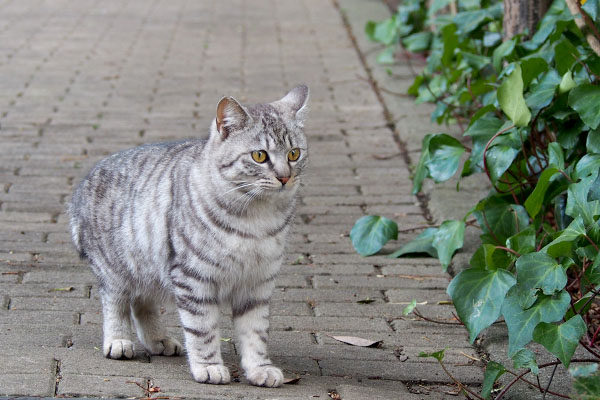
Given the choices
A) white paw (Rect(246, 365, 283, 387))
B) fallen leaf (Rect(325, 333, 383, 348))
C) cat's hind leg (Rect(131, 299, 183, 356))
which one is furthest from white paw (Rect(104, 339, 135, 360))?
fallen leaf (Rect(325, 333, 383, 348))

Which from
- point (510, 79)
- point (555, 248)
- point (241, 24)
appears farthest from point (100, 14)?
point (555, 248)

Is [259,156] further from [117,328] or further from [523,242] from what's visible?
[523,242]

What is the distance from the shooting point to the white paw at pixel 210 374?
3.57m

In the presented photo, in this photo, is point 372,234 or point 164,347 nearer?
point 164,347

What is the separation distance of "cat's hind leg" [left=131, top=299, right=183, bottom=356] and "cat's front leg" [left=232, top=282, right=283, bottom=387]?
1.26 feet

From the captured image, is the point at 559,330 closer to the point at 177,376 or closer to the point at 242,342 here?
the point at 242,342

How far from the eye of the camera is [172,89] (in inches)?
329

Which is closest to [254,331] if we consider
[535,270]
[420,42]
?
[535,270]

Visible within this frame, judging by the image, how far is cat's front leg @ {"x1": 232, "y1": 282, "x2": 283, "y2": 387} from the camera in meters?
3.64

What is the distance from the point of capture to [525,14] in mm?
5949

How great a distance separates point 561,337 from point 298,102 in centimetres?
156

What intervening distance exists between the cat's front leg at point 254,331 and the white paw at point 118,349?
1.59 ft

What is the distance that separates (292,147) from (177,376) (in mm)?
1092

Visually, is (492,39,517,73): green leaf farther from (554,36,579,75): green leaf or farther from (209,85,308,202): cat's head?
(209,85,308,202): cat's head
